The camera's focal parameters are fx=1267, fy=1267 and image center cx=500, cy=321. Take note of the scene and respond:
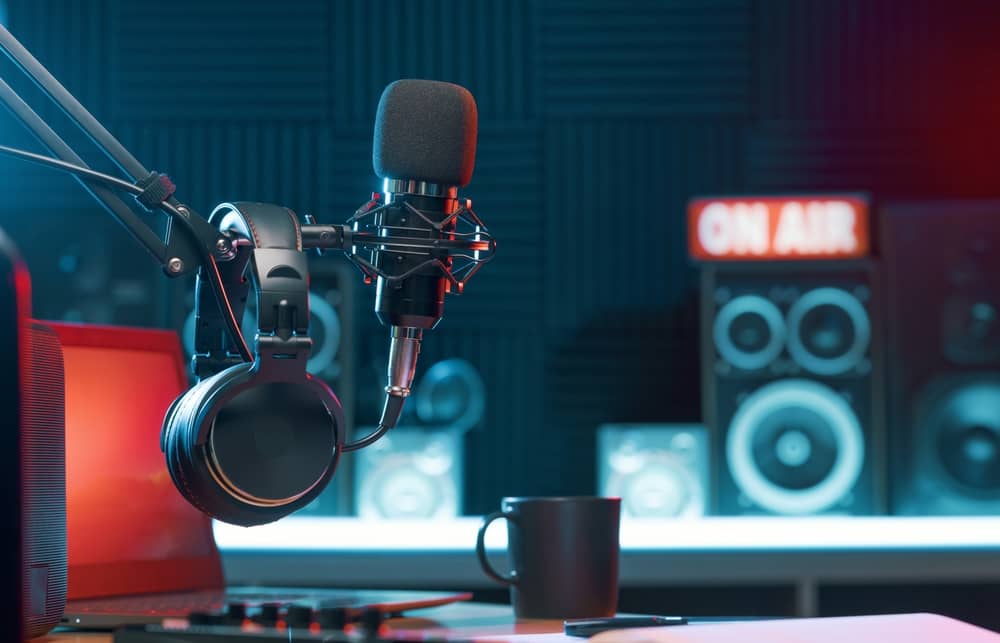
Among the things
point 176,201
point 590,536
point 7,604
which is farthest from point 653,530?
point 7,604

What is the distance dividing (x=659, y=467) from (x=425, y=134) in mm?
2042

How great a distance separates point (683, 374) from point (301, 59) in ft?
4.73

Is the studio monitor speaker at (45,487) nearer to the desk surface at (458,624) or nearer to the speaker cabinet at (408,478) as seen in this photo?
the desk surface at (458,624)

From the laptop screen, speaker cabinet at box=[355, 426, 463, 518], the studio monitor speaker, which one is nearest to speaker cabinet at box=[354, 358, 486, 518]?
speaker cabinet at box=[355, 426, 463, 518]

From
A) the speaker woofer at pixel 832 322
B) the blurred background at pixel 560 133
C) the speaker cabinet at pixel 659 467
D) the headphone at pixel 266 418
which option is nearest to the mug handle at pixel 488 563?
the headphone at pixel 266 418

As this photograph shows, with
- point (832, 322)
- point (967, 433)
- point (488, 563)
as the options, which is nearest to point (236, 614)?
point (488, 563)

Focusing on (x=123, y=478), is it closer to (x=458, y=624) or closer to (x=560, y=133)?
(x=458, y=624)

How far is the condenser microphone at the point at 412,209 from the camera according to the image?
2.02 ft

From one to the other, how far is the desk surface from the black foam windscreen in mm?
235

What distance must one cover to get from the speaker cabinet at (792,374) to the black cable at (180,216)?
212 cm

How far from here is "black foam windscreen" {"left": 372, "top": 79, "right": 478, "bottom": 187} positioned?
653 millimetres

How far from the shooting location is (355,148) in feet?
12.1

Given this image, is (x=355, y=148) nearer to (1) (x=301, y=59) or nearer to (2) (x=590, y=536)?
(1) (x=301, y=59)

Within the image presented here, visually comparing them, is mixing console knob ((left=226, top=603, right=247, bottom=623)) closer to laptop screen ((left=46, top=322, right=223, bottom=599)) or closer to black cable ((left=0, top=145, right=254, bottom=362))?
black cable ((left=0, top=145, right=254, bottom=362))
